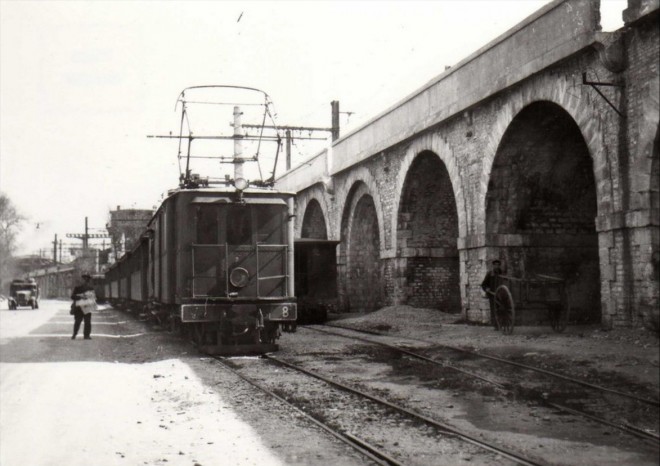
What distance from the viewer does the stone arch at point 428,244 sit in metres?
18.8

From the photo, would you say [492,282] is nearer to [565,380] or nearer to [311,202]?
[565,380]

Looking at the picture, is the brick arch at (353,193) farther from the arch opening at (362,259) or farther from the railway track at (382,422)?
the railway track at (382,422)

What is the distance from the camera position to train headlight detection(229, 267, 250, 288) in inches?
423

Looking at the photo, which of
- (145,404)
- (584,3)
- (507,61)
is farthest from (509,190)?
(145,404)

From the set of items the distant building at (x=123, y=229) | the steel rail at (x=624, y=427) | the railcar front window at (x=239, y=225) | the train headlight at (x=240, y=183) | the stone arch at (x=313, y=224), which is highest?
the distant building at (x=123, y=229)

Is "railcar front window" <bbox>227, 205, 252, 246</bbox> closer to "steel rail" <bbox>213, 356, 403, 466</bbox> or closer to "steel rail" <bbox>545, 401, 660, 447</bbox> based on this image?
Answer: "steel rail" <bbox>213, 356, 403, 466</bbox>

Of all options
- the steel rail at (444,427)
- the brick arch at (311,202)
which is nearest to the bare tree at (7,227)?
the brick arch at (311,202)

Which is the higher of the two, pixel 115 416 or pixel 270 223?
pixel 270 223

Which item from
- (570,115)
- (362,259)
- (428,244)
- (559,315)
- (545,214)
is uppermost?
(570,115)

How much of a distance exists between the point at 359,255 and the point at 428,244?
5.07 meters

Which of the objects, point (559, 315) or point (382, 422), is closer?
point (382, 422)

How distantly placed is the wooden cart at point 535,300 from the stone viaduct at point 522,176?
70 centimetres

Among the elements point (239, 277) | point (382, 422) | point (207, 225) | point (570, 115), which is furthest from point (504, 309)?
point (382, 422)

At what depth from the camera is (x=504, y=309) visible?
1268 centimetres
